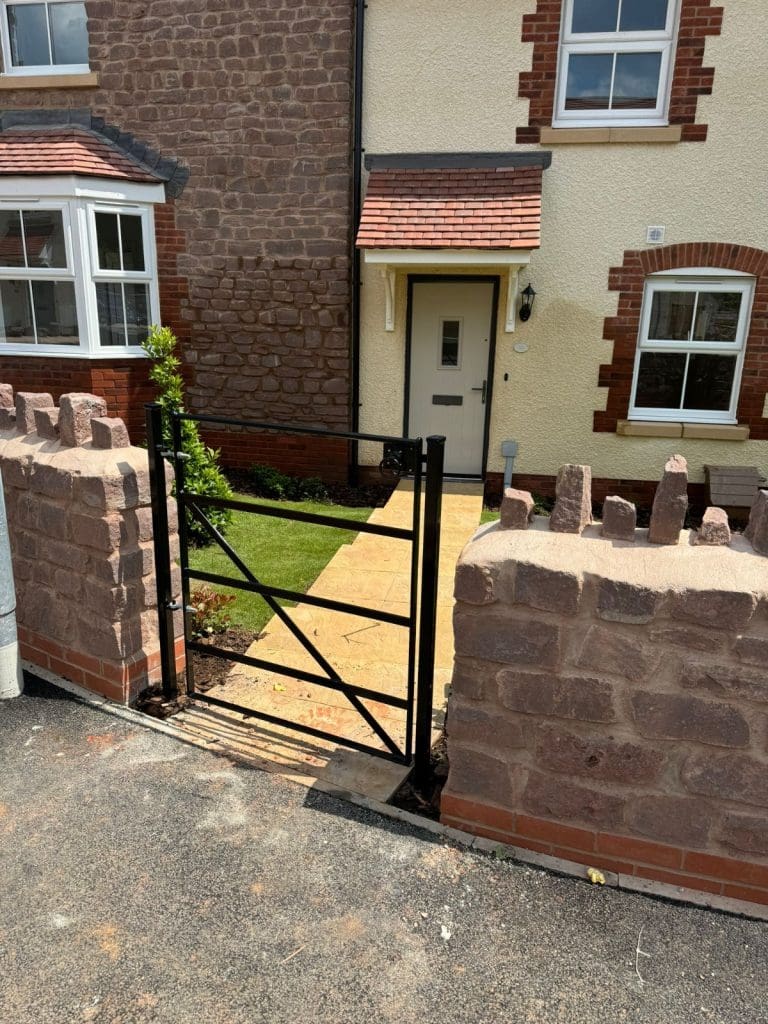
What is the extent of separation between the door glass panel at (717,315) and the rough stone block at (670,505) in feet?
20.5

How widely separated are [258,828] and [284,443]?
6.51m

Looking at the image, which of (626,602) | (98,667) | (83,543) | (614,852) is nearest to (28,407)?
(83,543)

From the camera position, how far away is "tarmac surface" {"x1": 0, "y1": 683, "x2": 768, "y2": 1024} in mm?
2047

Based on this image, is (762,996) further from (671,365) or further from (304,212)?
(304,212)

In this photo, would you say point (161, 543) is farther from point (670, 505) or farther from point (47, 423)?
point (670, 505)

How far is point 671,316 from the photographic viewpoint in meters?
7.79

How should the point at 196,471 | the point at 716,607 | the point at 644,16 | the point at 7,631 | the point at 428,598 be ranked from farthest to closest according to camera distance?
the point at 644,16, the point at 196,471, the point at 7,631, the point at 428,598, the point at 716,607

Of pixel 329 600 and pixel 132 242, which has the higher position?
pixel 132 242

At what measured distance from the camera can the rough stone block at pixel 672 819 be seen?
242 cm

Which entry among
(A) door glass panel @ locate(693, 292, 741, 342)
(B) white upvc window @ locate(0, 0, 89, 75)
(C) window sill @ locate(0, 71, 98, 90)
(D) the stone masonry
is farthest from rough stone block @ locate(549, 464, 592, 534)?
(B) white upvc window @ locate(0, 0, 89, 75)

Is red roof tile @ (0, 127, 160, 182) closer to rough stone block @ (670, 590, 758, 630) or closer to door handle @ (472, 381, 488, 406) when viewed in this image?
door handle @ (472, 381, 488, 406)

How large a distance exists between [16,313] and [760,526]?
880cm

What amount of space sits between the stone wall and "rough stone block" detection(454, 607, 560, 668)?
1766 mm

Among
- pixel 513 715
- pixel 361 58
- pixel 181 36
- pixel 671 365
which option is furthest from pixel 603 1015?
pixel 181 36
